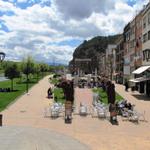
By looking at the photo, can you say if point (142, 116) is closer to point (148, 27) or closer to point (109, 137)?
point (109, 137)

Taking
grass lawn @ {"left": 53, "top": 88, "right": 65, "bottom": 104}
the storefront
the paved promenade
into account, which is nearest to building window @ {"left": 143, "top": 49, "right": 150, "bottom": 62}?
the storefront

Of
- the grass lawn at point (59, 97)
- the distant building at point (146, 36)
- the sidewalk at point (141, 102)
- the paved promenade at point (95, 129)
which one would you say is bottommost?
the paved promenade at point (95, 129)

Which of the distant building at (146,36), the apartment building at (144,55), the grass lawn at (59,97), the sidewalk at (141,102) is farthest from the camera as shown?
the distant building at (146,36)

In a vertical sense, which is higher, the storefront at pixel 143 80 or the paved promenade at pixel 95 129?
the storefront at pixel 143 80

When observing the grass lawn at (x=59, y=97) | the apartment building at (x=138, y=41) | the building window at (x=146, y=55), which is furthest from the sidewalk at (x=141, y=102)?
the apartment building at (x=138, y=41)

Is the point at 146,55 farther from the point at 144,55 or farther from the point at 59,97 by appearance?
the point at 59,97

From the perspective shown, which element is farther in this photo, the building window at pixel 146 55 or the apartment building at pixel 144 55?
the building window at pixel 146 55

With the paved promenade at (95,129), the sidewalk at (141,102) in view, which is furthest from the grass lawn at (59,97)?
the paved promenade at (95,129)

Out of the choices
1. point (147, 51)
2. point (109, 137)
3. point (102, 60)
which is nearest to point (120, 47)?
point (147, 51)

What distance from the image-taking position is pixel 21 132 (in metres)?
19.9

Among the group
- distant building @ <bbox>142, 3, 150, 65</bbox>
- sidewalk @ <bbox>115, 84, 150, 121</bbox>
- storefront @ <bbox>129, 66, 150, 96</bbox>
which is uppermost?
distant building @ <bbox>142, 3, 150, 65</bbox>

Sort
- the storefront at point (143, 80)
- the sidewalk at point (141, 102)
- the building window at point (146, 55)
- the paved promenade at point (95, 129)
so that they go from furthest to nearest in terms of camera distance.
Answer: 1. the building window at point (146, 55)
2. the storefront at point (143, 80)
3. the sidewalk at point (141, 102)
4. the paved promenade at point (95, 129)

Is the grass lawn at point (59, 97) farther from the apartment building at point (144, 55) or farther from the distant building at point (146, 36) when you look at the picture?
the distant building at point (146, 36)

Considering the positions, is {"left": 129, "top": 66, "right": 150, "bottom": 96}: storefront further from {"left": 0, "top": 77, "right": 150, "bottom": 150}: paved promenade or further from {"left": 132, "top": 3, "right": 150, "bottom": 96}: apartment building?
{"left": 0, "top": 77, "right": 150, "bottom": 150}: paved promenade
